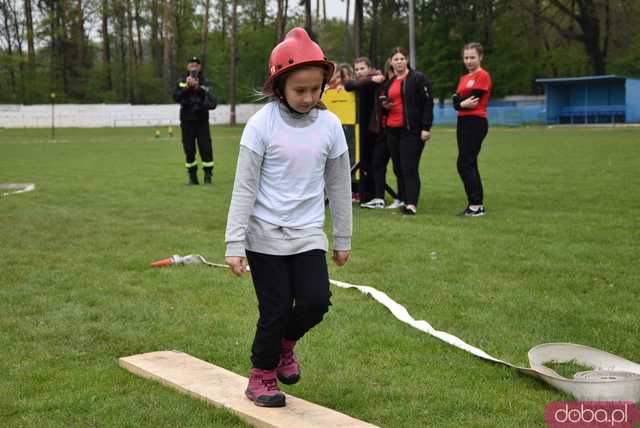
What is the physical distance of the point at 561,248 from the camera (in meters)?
8.60

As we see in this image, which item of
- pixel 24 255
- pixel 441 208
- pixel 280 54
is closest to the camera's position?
pixel 280 54

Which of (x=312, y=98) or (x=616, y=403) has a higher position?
(x=312, y=98)

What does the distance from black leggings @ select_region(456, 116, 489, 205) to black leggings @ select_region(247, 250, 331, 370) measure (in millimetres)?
7131

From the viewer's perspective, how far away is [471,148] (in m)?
11.1

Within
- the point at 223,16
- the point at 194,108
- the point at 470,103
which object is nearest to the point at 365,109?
the point at 470,103

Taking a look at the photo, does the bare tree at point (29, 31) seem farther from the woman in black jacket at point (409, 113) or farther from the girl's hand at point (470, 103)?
the girl's hand at point (470, 103)

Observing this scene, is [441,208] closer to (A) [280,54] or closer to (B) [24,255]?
(B) [24,255]

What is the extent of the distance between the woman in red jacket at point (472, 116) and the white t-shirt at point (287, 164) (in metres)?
6.78

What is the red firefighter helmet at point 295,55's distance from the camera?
4031 millimetres

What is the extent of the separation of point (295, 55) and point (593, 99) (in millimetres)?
45897

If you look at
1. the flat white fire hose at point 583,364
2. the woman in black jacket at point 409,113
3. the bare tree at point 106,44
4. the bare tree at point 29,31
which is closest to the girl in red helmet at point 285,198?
the flat white fire hose at point 583,364

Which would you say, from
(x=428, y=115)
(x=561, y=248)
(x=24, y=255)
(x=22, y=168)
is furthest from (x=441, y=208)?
(x=22, y=168)

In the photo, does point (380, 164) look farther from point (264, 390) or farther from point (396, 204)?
point (264, 390)

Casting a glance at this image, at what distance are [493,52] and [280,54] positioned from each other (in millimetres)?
66152
